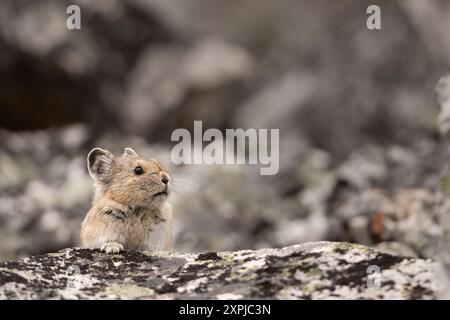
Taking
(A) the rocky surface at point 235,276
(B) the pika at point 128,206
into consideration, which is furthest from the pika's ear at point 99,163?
(A) the rocky surface at point 235,276

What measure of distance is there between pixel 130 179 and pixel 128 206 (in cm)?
44

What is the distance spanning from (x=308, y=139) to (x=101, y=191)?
→ 10.7 m

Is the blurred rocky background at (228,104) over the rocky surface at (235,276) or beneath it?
over

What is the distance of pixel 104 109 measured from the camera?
21.3 metres

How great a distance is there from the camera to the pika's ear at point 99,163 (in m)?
11.0

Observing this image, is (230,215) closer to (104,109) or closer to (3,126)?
(104,109)

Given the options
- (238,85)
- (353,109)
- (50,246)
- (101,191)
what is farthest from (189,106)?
(101,191)

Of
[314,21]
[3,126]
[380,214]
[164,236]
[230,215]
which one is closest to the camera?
[164,236]

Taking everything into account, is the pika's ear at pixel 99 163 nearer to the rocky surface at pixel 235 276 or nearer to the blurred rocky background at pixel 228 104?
the rocky surface at pixel 235 276

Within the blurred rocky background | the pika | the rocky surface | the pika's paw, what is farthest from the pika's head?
the blurred rocky background

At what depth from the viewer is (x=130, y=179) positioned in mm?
10453

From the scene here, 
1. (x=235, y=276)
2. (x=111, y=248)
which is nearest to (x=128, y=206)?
(x=111, y=248)

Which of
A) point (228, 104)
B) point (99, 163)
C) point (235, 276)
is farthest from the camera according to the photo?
point (228, 104)

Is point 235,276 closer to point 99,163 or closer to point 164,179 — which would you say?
point 164,179
